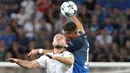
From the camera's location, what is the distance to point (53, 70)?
8617 mm

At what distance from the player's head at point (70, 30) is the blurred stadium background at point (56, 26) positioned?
232 inches

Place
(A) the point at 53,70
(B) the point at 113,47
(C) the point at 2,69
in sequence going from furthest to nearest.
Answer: (B) the point at 113,47 → (C) the point at 2,69 → (A) the point at 53,70

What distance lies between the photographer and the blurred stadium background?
1543 cm

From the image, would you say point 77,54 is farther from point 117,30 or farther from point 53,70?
point 117,30

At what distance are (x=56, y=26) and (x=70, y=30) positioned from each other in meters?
7.19

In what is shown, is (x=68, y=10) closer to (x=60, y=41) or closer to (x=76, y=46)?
(x=76, y=46)

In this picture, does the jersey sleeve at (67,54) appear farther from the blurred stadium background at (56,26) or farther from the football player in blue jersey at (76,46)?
the blurred stadium background at (56,26)

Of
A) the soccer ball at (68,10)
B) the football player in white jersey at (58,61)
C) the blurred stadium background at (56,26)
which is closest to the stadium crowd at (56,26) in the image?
the blurred stadium background at (56,26)

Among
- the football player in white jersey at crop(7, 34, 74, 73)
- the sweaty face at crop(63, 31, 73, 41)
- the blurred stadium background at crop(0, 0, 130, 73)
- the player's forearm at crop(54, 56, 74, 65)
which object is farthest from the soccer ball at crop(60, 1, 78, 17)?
the blurred stadium background at crop(0, 0, 130, 73)

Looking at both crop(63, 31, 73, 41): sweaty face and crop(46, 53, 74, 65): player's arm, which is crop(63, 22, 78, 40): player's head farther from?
crop(46, 53, 74, 65): player's arm

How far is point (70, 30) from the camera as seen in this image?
29.6ft

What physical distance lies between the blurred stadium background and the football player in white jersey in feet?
20.6

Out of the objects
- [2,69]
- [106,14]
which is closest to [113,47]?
[106,14]

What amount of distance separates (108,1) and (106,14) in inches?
25.2
